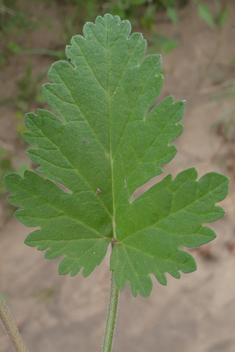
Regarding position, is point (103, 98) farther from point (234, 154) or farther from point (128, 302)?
point (234, 154)

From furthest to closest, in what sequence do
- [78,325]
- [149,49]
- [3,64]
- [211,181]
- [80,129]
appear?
[3,64] → [149,49] → [78,325] → [80,129] → [211,181]

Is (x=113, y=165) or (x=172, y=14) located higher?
(x=172, y=14)

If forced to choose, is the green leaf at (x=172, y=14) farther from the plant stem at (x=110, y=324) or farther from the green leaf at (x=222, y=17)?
the plant stem at (x=110, y=324)

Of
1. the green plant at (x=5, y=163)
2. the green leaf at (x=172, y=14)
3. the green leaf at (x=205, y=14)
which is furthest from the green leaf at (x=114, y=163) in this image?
the green leaf at (x=205, y=14)

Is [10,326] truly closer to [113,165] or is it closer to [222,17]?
[113,165]

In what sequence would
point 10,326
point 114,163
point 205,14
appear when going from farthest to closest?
1. point 205,14
2. point 114,163
3. point 10,326

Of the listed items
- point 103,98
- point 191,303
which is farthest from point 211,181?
point 191,303

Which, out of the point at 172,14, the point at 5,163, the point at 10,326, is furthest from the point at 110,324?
the point at 172,14

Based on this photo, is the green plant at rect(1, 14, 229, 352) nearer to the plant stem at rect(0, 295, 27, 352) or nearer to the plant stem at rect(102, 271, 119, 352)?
the plant stem at rect(102, 271, 119, 352)
